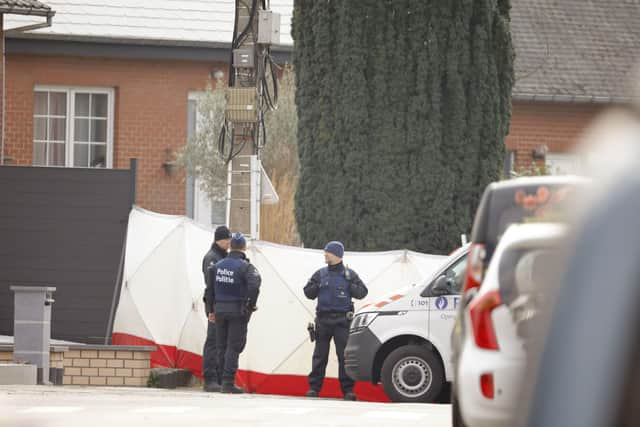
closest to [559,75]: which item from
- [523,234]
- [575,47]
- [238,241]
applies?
[575,47]

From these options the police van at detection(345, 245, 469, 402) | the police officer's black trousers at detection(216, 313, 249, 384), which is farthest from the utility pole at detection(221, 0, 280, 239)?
the police van at detection(345, 245, 469, 402)

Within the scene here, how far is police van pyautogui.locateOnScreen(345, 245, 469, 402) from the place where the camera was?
14805mm

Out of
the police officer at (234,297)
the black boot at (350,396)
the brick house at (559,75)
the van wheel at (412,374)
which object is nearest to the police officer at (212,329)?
the police officer at (234,297)

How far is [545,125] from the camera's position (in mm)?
31188

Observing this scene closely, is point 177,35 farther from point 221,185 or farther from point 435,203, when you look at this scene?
point 435,203

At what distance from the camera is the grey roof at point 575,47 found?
101 feet

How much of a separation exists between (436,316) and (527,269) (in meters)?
9.19

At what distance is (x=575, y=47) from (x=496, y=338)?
1068 inches

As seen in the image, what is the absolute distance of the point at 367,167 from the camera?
64.4 ft

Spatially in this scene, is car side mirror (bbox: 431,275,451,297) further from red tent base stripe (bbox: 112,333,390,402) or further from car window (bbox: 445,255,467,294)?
red tent base stripe (bbox: 112,333,390,402)

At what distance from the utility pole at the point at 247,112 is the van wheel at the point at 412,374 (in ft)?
11.9

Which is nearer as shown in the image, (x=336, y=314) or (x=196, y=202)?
(x=336, y=314)

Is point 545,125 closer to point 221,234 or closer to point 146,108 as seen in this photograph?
point 146,108

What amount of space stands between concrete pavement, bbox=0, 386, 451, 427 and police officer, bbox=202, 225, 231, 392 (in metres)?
2.65
